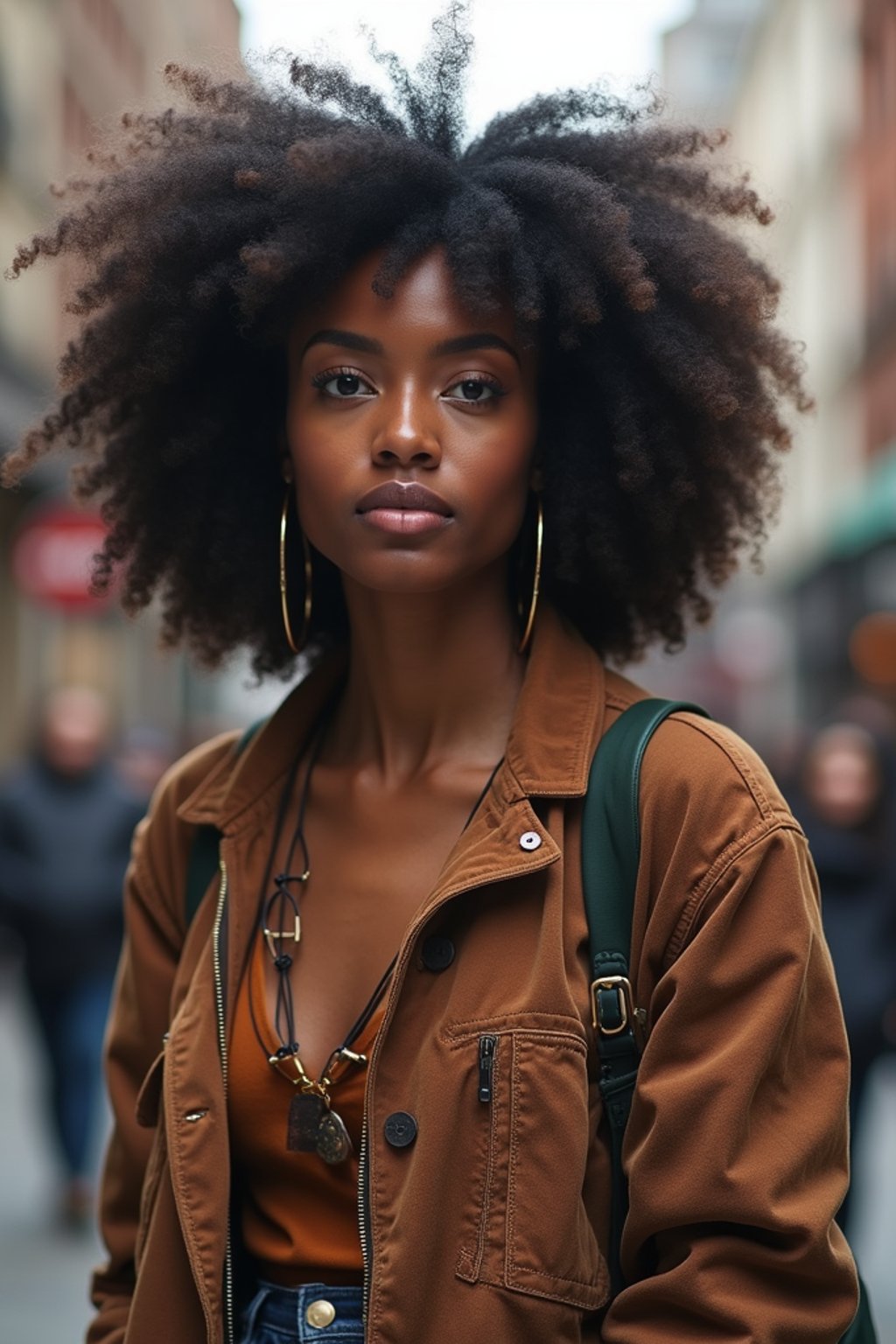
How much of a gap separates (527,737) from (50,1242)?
17.2 feet

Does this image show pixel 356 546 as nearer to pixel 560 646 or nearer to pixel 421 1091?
pixel 560 646

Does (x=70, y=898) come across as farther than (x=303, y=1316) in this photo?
Yes

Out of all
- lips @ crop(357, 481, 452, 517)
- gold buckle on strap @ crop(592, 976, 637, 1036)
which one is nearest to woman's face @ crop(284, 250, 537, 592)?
lips @ crop(357, 481, 452, 517)

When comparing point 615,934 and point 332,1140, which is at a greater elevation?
point 615,934

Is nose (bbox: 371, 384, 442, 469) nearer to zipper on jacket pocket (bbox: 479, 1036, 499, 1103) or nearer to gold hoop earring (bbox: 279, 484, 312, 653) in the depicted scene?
gold hoop earring (bbox: 279, 484, 312, 653)

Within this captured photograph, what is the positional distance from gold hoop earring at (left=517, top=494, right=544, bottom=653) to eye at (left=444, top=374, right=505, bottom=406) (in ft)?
0.76

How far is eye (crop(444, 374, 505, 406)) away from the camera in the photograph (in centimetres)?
246

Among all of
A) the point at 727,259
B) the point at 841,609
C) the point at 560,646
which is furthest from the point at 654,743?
the point at 841,609

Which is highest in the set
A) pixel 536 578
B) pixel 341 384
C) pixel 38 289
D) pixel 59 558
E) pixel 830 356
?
pixel 830 356

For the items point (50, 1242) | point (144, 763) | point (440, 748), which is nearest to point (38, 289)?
point (144, 763)

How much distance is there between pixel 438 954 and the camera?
2.33 metres

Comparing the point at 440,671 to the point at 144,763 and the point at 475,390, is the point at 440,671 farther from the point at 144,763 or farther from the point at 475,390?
the point at 144,763

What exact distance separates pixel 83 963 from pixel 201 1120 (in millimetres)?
5320

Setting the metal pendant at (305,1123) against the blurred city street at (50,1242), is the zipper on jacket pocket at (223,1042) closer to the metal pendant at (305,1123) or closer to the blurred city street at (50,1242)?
the metal pendant at (305,1123)
